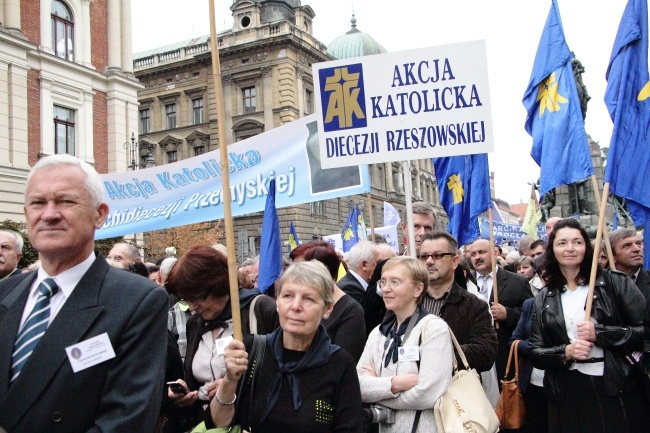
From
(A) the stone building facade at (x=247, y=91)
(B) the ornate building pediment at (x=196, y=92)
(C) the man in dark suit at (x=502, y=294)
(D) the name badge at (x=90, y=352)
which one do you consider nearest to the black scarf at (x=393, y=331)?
(C) the man in dark suit at (x=502, y=294)

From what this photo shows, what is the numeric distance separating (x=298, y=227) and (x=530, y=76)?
3454 cm

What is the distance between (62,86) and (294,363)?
77.8 ft

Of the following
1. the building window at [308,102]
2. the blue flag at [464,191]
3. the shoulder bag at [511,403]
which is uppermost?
the building window at [308,102]


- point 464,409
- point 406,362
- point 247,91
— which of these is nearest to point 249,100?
point 247,91

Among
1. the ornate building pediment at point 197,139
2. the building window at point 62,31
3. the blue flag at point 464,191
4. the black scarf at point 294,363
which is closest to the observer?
the black scarf at point 294,363

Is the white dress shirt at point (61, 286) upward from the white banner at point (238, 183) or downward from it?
downward

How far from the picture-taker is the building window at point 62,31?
79.9 ft

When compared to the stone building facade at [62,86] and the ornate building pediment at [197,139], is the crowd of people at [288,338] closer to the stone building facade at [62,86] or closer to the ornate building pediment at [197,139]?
the stone building facade at [62,86]

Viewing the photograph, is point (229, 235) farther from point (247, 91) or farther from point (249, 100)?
point (247, 91)

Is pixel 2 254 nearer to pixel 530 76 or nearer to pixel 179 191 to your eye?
pixel 179 191

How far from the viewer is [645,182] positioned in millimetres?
4754

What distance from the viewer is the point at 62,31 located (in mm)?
24750

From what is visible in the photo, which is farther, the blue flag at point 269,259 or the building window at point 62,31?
the building window at point 62,31

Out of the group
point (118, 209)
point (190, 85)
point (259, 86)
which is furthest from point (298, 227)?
point (118, 209)
